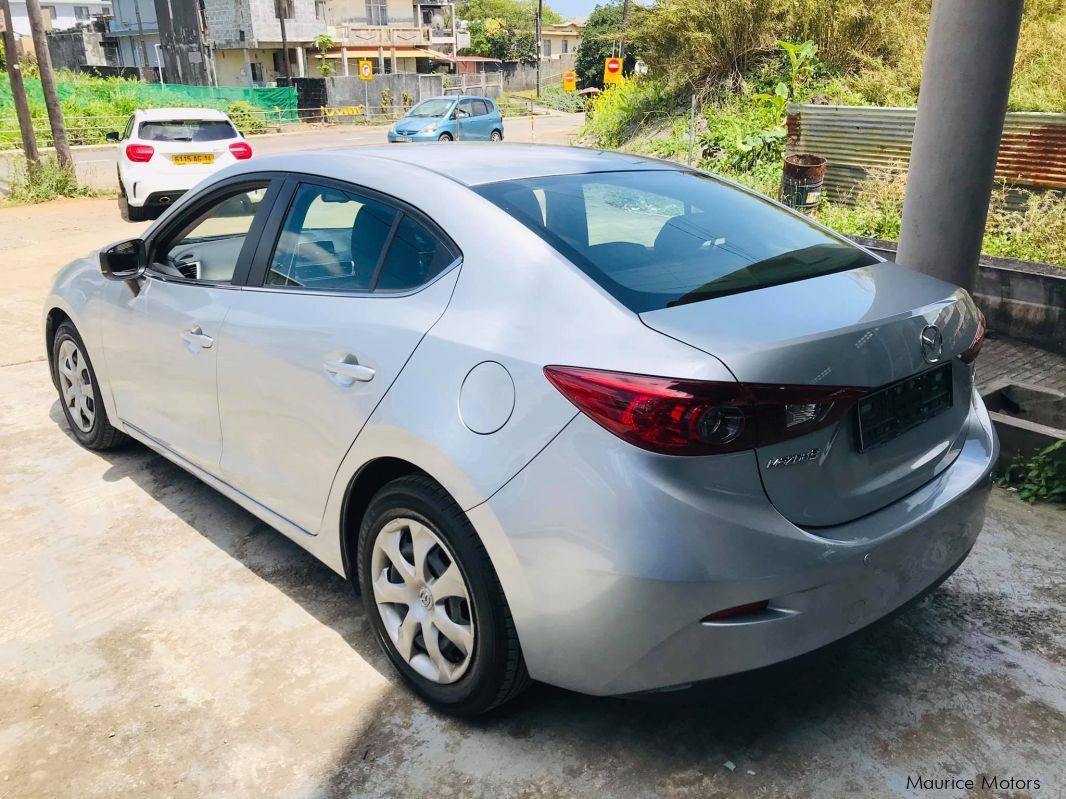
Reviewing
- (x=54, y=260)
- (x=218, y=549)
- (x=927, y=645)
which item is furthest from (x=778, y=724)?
(x=54, y=260)

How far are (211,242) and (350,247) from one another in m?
1.35

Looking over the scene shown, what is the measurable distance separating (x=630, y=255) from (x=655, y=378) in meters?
0.63

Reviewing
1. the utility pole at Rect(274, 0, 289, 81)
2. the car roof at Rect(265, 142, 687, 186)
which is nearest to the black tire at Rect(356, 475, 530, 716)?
the car roof at Rect(265, 142, 687, 186)

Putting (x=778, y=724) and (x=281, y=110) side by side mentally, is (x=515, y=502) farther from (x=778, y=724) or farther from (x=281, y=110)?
(x=281, y=110)

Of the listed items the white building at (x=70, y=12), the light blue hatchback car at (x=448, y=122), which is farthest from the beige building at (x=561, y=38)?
the light blue hatchback car at (x=448, y=122)

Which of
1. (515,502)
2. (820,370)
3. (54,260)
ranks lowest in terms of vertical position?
(54,260)

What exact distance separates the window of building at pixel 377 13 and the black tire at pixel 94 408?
68.8 metres

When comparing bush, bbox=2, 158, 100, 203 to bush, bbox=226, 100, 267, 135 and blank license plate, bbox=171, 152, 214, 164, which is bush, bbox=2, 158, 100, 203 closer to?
blank license plate, bbox=171, 152, 214, 164

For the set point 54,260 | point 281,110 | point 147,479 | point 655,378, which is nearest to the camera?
point 655,378

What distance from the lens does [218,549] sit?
146 inches

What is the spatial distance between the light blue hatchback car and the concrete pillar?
21.9 m

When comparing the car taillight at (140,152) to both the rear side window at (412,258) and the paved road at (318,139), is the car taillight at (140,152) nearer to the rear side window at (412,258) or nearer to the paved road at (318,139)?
the paved road at (318,139)

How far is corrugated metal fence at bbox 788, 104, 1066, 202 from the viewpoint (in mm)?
7840

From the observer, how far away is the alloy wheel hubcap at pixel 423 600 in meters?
2.48
